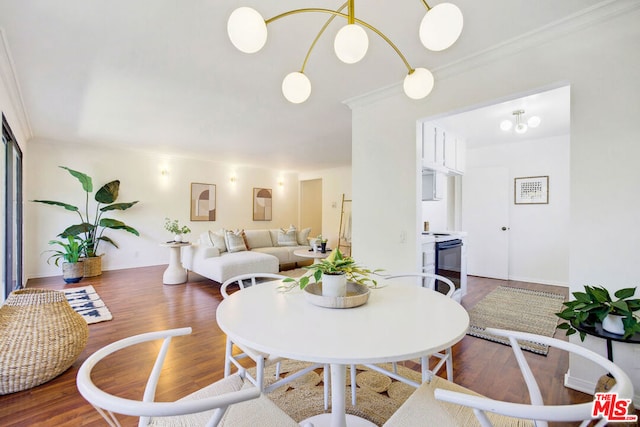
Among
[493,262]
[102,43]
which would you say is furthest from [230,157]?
[493,262]

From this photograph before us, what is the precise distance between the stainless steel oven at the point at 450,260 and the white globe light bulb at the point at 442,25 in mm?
2579

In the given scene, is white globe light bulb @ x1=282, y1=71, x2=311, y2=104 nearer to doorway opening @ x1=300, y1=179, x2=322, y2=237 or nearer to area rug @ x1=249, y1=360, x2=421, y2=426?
area rug @ x1=249, y1=360, x2=421, y2=426

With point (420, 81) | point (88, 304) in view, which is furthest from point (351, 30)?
point (88, 304)

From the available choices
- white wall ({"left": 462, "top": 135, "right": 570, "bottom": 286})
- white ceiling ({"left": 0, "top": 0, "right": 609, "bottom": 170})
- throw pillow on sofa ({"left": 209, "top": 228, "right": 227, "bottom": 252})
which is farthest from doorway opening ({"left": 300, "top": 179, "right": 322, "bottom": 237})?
white wall ({"left": 462, "top": 135, "right": 570, "bottom": 286})

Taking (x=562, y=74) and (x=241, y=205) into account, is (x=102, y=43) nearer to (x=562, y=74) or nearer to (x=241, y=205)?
(x=562, y=74)

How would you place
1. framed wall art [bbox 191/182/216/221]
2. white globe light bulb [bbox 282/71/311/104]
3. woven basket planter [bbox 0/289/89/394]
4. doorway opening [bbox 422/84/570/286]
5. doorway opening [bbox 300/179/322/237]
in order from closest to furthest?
white globe light bulb [bbox 282/71/311/104], woven basket planter [bbox 0/289/89/394], doorway opening [bbox 422/84/570/286], framed wall art [bbox 191/182/216/221], doorway opening [bbox 300/179/322/237]

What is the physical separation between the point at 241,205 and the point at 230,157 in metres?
1.50

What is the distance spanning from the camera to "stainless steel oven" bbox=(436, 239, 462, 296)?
11.1 feet

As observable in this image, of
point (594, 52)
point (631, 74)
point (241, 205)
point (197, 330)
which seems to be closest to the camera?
point (631, 74)

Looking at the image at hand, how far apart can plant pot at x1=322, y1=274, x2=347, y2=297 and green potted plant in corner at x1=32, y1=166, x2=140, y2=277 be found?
553 centimetres

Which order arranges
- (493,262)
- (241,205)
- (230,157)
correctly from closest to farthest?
1. (493,262)
2. (230,157)
3. (241,205)

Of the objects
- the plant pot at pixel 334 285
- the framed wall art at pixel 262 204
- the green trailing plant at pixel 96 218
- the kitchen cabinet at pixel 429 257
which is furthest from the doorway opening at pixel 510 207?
the green trailing plant at pixel 96 218

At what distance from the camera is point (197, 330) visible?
114 inches

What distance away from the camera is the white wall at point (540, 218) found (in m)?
4.68
